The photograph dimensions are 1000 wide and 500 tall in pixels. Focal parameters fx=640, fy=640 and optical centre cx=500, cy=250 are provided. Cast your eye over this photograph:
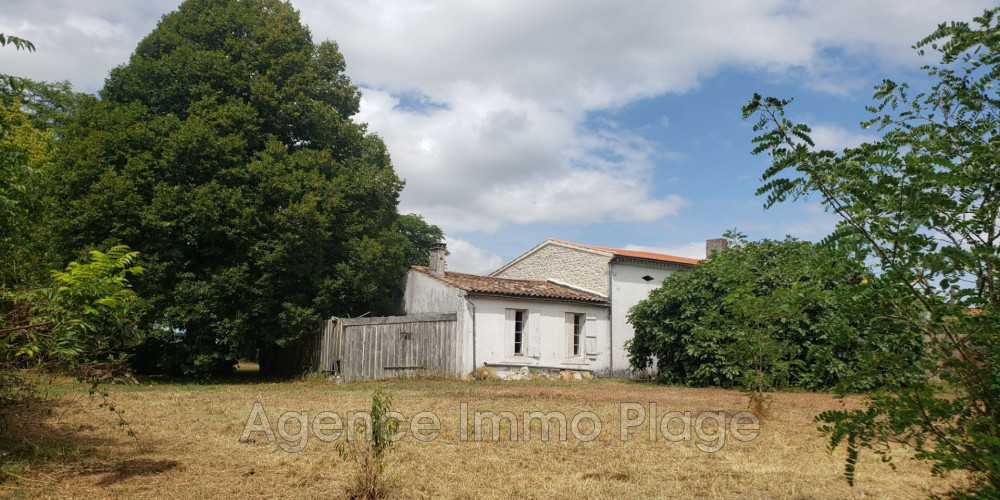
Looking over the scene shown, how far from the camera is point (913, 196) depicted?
3.27 metres

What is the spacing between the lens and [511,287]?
21.5 meters

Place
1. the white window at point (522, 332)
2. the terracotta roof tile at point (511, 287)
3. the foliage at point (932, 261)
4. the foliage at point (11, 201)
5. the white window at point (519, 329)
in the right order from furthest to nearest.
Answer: the white window at point (519, 329) < the white window at point (522, 332) < the terracotta roof tile at point (511, 287) < the foliage at point (11, 201) < the foliage at point (932, 261)

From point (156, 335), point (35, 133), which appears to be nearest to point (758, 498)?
point (156, 335)

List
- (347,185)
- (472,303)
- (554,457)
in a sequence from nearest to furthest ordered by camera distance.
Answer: (554,457), (472,303), (347,185)

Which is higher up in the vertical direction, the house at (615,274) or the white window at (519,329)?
the house at (615,274)

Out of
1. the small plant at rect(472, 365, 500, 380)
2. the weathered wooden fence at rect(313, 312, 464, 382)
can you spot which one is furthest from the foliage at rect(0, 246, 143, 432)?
the small plant at rect(472, 365, 500, 380)

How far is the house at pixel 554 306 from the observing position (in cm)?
2000

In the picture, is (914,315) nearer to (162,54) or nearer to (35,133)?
(162,54)

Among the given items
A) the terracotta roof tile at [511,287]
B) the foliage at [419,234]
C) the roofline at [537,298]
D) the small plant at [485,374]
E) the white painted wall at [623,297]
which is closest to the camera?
the small plant at [485,374]

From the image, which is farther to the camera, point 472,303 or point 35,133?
point 35,133

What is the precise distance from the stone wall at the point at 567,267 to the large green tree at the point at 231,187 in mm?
6192

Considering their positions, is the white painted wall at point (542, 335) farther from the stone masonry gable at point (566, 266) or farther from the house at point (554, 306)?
the stone masonry gable at point (566, 266)

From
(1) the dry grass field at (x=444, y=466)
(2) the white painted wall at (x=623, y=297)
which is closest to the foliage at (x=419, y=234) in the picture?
(2) the white painted wall at (x=623, y=297)

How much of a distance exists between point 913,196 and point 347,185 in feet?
63.5
